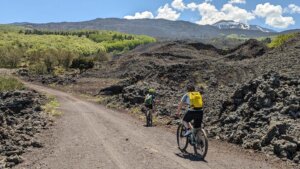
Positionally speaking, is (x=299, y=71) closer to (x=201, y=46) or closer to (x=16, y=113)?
(x=16, y=113)

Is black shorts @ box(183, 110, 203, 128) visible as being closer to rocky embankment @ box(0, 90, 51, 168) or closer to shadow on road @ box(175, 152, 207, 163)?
shadow on road @ box(175, 152, 207, 163)

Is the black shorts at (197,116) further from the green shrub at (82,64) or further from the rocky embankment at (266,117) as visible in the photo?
the green shrub at (82,64)

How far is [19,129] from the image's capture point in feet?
67.3

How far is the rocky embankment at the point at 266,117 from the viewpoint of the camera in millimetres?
17016

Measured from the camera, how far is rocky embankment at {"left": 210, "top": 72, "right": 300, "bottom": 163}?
1702cm

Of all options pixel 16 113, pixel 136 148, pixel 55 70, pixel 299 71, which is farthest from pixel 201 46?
pixel 136 148

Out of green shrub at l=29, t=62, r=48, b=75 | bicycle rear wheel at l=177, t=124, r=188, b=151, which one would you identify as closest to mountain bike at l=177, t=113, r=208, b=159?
bicycle rear wheel at l=177, t=124, r=188, b=151

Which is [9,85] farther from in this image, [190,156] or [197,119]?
[197,119]

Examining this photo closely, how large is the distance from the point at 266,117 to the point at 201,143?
204 inches

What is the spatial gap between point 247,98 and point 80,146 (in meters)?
9.11

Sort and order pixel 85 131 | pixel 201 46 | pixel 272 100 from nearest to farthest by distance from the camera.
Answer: pixel 272 100 → pixel 85 131 → pixel 201 46

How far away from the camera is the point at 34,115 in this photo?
26.8 m

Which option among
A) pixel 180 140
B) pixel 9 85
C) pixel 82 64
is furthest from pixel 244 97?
pixel 82 64

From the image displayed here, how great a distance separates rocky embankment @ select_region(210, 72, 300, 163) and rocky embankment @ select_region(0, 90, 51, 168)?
8806mm
